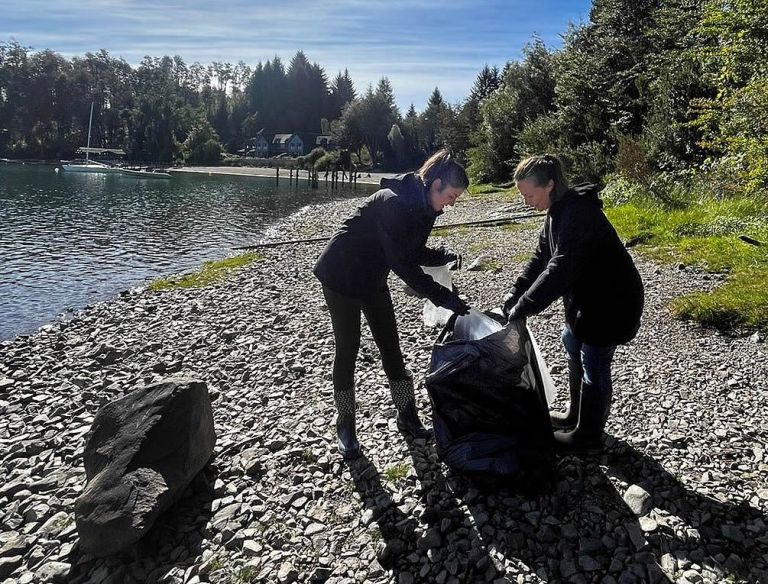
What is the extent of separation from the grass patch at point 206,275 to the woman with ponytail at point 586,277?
32.9 feet

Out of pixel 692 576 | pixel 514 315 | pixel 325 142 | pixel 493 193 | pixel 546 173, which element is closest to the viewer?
pixel 692 576

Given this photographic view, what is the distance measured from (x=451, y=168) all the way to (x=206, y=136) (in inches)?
3677

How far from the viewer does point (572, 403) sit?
14.1 ft

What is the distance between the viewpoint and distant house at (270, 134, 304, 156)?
311 feet

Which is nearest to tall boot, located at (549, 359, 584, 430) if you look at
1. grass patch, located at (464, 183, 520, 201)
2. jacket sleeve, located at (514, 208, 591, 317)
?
jacket sleeve, located at (514, 208, 591, 317)

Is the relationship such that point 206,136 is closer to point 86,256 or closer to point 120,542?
point 86,256

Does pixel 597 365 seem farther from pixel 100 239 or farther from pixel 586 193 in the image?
pixel 100 239

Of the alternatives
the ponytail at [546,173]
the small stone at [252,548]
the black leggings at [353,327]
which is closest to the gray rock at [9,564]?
the small stone at [252,548]

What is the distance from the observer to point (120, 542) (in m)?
3.36

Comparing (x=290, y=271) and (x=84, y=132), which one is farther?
(x=84, y=132)

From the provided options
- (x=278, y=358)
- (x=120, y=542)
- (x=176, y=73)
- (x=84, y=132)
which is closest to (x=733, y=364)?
(x=278, y=358)

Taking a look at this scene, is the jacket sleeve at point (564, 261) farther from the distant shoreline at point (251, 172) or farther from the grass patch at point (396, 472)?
the distant shoreline at point (251, 172)

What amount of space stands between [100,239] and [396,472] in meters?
20.2

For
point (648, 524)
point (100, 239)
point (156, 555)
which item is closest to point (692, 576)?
point (648, 524)
